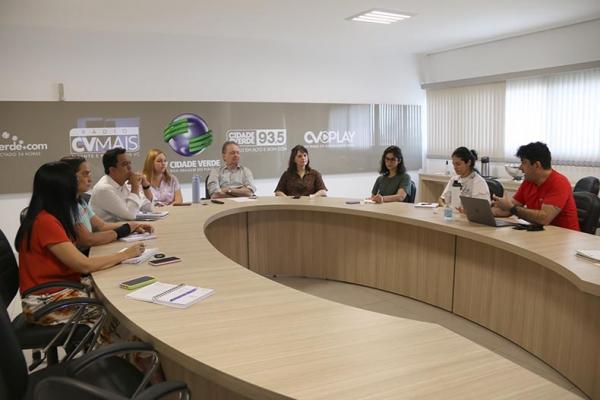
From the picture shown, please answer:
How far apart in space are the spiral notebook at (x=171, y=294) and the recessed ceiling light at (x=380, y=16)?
3.82 meters

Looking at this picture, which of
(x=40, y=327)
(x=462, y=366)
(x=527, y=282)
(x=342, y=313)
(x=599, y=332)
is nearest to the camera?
(x=462, y=366)

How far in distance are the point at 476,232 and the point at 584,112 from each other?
11.5 feet

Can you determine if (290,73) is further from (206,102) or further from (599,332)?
(599,332)

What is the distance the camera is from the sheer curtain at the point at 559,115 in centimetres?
554

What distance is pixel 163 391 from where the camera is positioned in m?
1.34

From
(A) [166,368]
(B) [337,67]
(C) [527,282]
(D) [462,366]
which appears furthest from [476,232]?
(B) [337,67]

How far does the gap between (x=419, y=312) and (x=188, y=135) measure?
381cm

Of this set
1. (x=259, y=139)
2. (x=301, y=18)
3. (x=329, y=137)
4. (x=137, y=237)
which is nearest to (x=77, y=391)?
(x=137, y=237)

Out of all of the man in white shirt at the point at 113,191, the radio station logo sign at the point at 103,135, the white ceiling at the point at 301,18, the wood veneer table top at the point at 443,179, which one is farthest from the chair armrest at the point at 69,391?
the wood veneer table top at the point at 443,179

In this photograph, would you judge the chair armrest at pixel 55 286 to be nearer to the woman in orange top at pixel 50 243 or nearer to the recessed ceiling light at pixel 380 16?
the woman in orange top at pixel 50 243

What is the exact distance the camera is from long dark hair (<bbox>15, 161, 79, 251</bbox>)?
7.59 ft

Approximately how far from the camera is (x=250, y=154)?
651 centimetres

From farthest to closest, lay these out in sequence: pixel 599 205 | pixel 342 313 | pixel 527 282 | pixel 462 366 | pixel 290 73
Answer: pixel 290 73 → pixel 599 205 → pixel 527 282 → pixel 342 313 → pixel 462 366

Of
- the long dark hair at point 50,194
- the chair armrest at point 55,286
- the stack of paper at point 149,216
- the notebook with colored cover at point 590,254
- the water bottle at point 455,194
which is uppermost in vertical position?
the long dark hair at point 50,194
